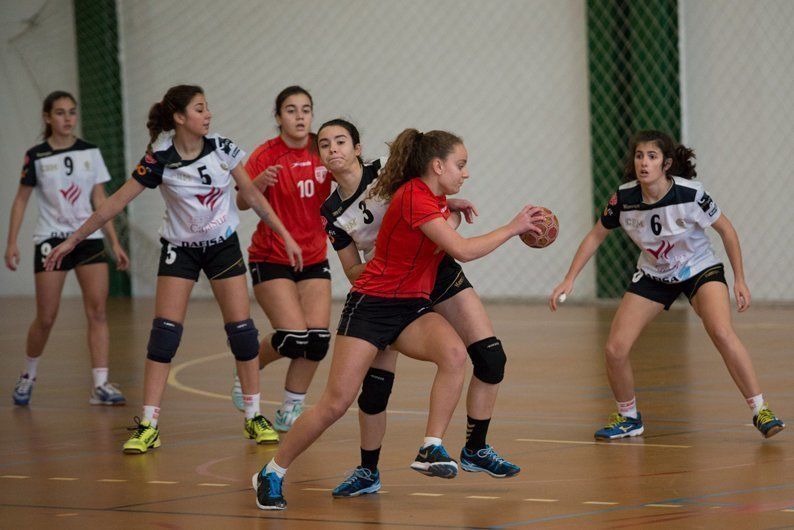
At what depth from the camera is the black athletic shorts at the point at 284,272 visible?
6062 millimetres

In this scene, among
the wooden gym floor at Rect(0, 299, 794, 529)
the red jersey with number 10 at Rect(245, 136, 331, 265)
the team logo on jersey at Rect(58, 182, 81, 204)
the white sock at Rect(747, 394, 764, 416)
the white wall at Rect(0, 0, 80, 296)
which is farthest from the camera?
the white wall at Rect(0, 0, 80, 296)

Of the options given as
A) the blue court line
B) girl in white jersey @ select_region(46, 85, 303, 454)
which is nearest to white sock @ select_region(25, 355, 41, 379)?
girl in white jersey @ select_region(46, 85, 303, 454)

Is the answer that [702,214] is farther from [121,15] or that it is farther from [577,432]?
[121,15]

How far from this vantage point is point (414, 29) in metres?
13.5

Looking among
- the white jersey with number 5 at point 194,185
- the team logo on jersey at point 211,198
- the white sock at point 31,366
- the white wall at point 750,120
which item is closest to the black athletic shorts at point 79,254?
the white sock at point 31,366

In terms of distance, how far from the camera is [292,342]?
5.94m

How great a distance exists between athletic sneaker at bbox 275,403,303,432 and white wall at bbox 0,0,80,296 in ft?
36.1

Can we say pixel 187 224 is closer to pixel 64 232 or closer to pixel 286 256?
pixel 286 256

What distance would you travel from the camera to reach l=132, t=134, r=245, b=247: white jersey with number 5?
5672 mm

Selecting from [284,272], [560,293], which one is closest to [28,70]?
[284,272]

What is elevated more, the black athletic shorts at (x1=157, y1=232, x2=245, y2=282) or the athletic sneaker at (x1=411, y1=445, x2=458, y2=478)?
the black athletic shorts at (x1=157, y1=232, x2=245, y2=282)

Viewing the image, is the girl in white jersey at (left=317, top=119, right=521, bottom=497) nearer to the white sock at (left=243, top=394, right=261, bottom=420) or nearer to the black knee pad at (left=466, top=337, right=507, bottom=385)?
the black knee pad at (left=466, top=337, right=507, bottom=385)

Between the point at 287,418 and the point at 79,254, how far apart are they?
1.94 metres

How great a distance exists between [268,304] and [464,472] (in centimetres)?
161
